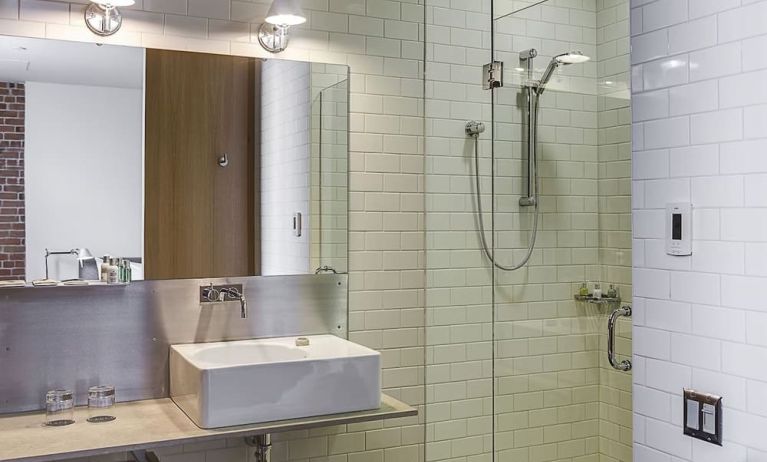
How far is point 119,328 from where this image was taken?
8.92ft

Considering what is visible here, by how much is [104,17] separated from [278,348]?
139 centimetres

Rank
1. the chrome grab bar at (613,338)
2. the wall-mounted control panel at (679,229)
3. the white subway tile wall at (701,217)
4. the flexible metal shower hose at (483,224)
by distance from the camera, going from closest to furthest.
→ the white subway tile wall at (701,217), the wall-mounted control panel at (679,229), the chrome grab bar at (613,338), the flexible metal shower hose at (483,224)

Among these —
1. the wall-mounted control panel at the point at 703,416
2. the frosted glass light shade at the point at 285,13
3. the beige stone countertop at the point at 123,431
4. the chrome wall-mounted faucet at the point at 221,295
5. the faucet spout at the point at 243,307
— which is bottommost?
the beige stone countertop at the point at 123,431

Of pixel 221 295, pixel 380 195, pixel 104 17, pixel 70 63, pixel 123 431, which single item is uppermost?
pixel 104 17

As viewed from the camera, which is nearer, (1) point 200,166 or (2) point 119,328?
(2) point 119,328

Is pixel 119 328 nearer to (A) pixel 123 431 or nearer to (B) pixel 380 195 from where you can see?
(A) pixel 123 431

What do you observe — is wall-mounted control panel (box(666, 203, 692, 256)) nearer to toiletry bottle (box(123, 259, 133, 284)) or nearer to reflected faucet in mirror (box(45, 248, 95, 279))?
toiletry bottle (box(123, 259, 133, 284))

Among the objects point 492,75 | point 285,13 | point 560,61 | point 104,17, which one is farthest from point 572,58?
point 104,17

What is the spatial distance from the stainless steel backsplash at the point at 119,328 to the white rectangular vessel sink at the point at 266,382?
0.28ft

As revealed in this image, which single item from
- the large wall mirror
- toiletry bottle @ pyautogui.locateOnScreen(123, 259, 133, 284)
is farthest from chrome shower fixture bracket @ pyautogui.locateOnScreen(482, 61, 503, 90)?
toiletry bottle @ pyautogui.locateOnScreen(123, 259, 133, 284)

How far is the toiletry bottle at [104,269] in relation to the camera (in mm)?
2658

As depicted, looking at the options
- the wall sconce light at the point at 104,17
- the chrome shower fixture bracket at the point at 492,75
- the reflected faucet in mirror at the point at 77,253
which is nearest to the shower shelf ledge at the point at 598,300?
the chrome shower fixture bracket at the point at 492,75

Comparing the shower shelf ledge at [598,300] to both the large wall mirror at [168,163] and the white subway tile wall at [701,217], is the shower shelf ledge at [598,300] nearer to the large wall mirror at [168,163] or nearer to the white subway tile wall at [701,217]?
the white subway tile wall at [701,217]

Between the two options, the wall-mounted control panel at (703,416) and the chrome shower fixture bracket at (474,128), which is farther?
the chrome shower fixture bracket at (474,128)
